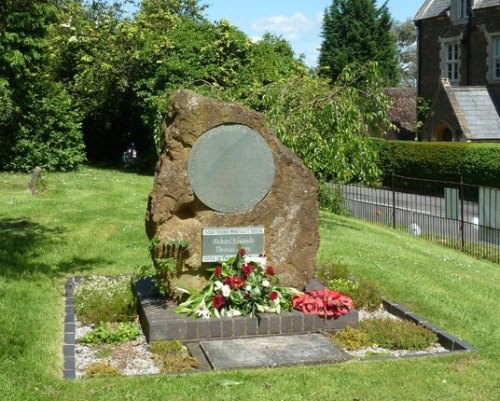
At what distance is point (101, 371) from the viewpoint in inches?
273

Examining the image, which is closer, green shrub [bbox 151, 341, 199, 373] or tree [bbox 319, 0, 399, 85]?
green shrub [bbox 151, 341, 199, 373]

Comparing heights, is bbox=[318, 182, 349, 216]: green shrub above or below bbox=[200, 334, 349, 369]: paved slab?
above

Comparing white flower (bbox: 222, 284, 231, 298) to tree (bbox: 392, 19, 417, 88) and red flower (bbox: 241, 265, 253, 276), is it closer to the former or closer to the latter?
red flower (bbox: 241, 265, 253, 276)

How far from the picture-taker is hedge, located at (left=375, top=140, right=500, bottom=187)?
29.7 m

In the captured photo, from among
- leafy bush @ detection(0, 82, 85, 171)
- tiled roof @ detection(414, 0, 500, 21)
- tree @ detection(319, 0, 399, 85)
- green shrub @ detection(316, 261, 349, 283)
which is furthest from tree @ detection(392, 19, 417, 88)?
green shrub @ detection(316, 261, 349, 283)

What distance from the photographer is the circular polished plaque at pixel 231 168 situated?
28.5 feet

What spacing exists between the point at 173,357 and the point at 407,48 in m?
101

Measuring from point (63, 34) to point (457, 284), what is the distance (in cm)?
2587

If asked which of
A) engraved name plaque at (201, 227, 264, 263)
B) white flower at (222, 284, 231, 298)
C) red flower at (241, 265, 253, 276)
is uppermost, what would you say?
engraved name plaque at (201, 227, 264, 263)

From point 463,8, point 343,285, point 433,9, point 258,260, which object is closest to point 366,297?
point 343,285

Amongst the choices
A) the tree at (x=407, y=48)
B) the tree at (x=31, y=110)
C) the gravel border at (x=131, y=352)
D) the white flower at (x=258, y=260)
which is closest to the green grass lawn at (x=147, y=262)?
the gravel border at (x=131, y=352)

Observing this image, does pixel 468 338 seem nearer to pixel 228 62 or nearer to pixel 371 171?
pixel 371 171

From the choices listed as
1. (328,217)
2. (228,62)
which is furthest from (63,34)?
(328,217)

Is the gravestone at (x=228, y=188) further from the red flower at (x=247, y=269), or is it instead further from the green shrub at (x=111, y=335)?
the green shrub at (x=111, y=335)
